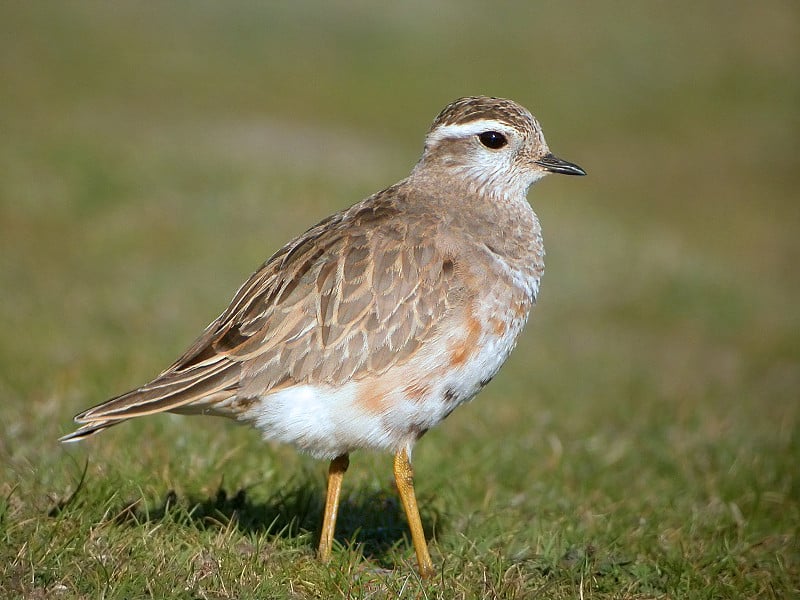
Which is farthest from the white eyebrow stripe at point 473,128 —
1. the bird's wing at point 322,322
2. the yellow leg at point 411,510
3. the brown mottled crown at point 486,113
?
the yellow leg at point 411,510

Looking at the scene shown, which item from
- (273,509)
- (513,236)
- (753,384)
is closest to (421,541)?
(273,509)

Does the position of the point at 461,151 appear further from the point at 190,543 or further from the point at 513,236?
the point at 190,543

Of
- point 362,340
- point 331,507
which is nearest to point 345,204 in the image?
point 331,507

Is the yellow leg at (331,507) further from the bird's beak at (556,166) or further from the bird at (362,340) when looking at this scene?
the bird's beak at (556,166)

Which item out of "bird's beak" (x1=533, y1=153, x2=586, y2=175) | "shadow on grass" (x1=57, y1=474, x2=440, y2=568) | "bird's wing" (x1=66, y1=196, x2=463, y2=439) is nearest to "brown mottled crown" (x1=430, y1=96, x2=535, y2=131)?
"bird's beak" (x1=533, y1=153, x2=586, y2=175)

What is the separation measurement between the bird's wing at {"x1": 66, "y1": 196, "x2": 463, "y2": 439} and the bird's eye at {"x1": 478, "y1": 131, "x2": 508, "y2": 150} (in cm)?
76

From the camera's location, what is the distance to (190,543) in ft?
16.8

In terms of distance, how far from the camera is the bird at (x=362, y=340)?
5.12 metres

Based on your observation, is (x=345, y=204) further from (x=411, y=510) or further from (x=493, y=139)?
(x=411, y=510)

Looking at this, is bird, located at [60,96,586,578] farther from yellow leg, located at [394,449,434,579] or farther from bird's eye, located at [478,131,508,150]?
bird's eye, located at [478,131,508,150]

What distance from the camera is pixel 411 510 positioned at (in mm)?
5406

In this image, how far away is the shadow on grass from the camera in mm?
5410

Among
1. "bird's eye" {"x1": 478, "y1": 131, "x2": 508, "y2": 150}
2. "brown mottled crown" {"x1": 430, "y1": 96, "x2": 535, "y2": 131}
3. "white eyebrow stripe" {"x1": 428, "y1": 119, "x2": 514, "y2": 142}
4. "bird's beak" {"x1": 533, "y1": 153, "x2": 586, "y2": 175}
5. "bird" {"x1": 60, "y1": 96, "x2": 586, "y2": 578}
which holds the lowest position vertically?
"bird" {"x1": 60, "y1": 96, "x2": 586, "y2": 578}

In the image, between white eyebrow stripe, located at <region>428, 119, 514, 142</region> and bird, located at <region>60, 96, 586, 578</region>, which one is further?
white eyebrow stripe, located at <region>428, 119, 514, 142</region>
